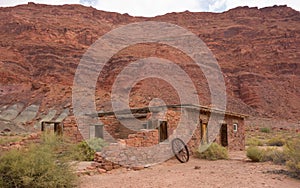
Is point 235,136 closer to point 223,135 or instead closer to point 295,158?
point 223,135

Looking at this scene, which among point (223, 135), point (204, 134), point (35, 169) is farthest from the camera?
point (223, 135)

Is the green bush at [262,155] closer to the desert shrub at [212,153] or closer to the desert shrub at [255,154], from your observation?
the desert shrub at [255,154]

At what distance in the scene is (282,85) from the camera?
60781mm

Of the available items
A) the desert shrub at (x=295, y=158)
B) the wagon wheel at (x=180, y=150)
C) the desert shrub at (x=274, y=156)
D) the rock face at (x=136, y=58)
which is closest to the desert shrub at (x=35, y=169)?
the wagon wheel at (x=180, y=150)

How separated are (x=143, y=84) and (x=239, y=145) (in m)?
33.5

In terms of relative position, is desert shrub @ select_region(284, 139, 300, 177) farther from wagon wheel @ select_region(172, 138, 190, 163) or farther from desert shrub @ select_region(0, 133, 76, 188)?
desert shrub @ select_region(0, 133, 76, 188)

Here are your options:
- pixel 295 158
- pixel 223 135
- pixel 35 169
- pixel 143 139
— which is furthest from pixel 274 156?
pixel 35 169

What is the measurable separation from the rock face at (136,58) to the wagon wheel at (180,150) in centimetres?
2572

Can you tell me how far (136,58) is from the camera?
2509 inches

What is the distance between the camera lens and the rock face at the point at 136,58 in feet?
147

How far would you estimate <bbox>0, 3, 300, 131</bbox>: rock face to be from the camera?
4475 centimetres

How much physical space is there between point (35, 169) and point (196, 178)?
4.02 meters

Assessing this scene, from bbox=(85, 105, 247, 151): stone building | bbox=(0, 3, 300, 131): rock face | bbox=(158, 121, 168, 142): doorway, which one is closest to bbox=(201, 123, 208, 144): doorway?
bbox=(85, 105, 247, 151): stone building

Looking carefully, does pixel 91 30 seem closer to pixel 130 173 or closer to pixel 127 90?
pixel 127 90
